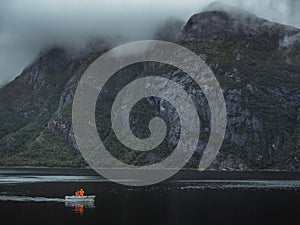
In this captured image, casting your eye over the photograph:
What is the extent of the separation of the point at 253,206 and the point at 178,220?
A: 29371mm

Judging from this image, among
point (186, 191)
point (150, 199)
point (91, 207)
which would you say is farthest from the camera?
point (186, 191)

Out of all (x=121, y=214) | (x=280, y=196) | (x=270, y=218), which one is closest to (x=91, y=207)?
(x=121, y=214)

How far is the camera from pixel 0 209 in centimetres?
12038

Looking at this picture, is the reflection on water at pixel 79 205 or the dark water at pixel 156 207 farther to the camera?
the reflection on water at pixel 79 205

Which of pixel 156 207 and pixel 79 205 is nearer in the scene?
pixel 156 207

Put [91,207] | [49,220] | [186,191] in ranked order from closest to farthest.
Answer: [49,220] → [91,207] → [186,191]

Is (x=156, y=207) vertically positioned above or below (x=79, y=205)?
above

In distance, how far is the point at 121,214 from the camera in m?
112

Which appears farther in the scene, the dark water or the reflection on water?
the reflection on water

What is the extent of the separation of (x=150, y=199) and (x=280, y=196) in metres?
36.6

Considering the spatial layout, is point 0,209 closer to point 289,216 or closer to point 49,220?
point 49,220

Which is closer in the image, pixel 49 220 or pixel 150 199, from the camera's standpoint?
pixel 49 220

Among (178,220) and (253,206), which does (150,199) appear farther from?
(178,220)

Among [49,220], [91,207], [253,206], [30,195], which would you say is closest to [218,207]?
[253,206]
